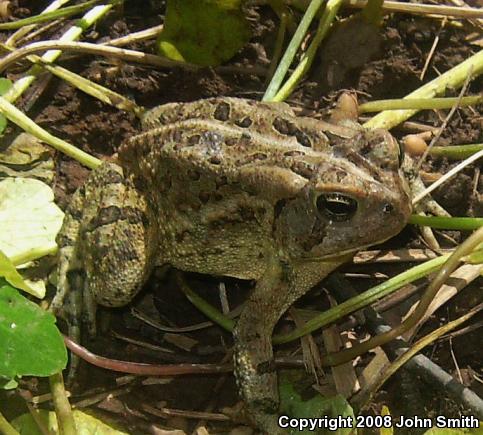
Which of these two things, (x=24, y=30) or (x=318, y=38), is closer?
(x=318, y=38)

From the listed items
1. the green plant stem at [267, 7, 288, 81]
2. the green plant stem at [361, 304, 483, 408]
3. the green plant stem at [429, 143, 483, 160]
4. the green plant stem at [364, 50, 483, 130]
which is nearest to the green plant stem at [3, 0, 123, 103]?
the green plant stem at [267, 7, 288, 81]

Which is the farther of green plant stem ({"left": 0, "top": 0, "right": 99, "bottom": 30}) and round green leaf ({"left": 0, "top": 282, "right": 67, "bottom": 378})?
green plant stem ({"left": 0, "top": 0, "right": 99, "bottom": 30})

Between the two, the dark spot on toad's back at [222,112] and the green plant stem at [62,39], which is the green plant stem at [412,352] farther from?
the green plant stem at [62,39]

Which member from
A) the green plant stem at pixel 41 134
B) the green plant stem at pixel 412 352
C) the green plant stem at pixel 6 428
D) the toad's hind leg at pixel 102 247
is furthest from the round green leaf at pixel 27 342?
the green plant stem at pixel 412 352

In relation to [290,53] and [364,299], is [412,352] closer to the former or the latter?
[364,299]

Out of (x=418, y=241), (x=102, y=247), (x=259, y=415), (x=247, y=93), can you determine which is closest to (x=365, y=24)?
(x=247, y=93)

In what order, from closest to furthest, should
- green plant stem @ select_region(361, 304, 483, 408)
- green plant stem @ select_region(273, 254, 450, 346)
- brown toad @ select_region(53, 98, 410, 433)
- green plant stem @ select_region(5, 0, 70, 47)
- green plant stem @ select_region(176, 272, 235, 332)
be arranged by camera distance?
1. brown toad @ select_region(53, 98, 410, 433)
2. green plant stem @ select_region(361, 304, 483, 408)
3. green plant stem @ select_region(273, 254, 450, 346)
4. green plant stem @ select_region(176, 272, 235, 332)
5. green plant stem @ select_region(5, 0, 70, 47)

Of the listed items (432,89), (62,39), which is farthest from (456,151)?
(62,39)

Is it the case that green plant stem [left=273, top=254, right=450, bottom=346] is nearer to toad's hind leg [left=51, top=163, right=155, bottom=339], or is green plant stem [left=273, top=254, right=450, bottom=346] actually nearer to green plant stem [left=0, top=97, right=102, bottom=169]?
toad's hind leg [left=51, top=163, right=155, bottom=339]
